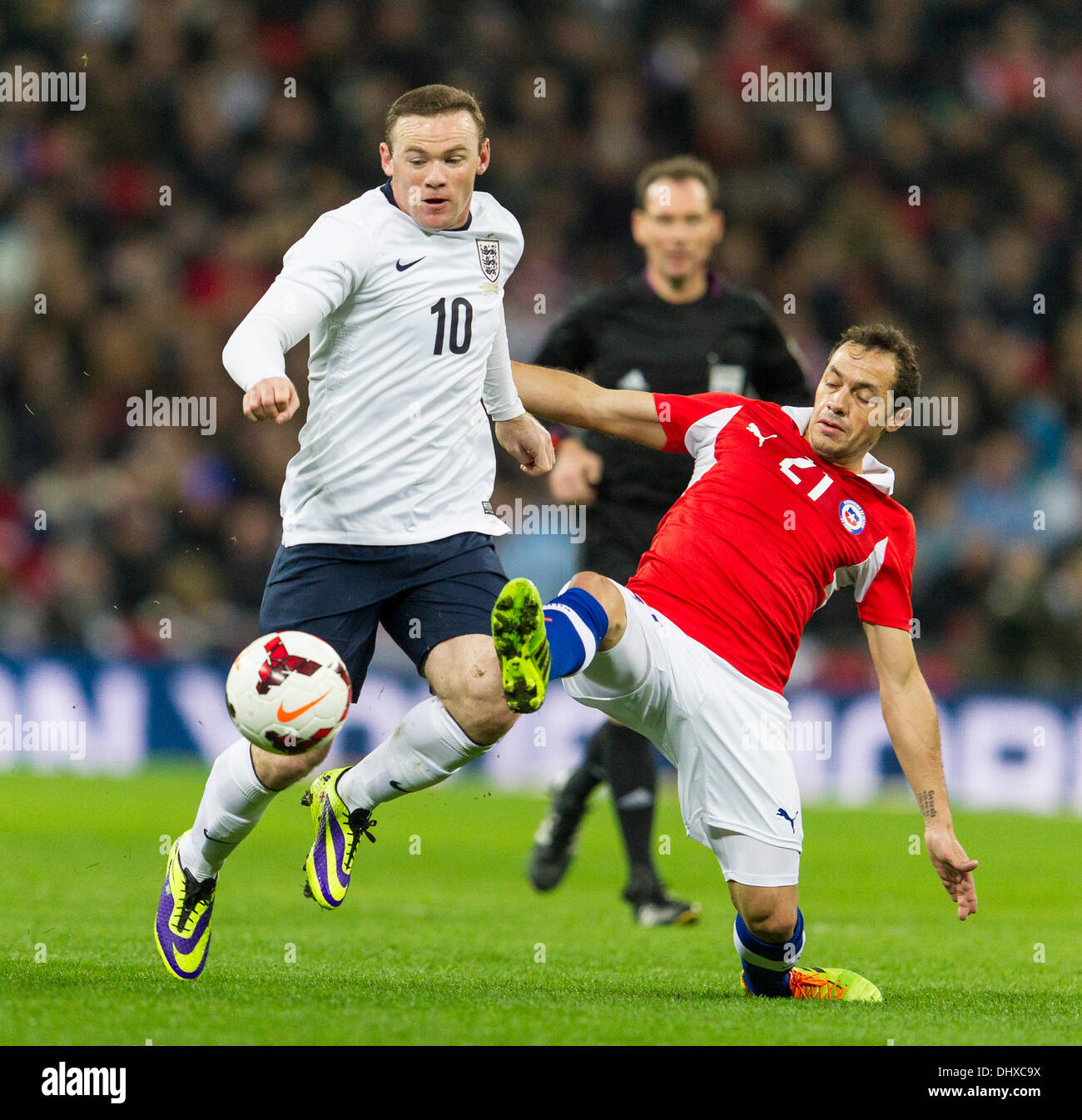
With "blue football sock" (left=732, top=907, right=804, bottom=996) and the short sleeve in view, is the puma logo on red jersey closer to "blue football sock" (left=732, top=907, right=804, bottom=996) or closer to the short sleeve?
the short sleeve

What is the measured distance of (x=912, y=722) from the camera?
4695 mm

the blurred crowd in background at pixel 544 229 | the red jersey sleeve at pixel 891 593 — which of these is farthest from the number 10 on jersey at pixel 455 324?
the blurred crowd in background at pixel 544 229

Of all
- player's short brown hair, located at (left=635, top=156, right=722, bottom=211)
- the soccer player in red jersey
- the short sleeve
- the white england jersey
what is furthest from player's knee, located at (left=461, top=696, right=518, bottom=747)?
player's short brown hair, located at (left=635, top=156, right=722, bottom=211)

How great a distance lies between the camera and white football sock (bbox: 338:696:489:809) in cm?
463

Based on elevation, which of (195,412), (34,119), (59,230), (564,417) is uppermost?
(34,119)

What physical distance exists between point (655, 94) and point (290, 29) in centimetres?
339

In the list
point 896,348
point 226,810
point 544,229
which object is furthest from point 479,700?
point 544,229

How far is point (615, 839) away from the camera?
10.2 m

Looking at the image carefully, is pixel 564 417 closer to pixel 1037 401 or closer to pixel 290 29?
pixel 1037 401

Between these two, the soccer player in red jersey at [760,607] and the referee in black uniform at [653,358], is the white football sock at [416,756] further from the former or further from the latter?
the referee in black uniform at [653,358]

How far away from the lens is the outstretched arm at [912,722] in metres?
4.56

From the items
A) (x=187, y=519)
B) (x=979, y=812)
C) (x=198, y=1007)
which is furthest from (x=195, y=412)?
(x=198, y=1007)

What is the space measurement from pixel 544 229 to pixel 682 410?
9500mm

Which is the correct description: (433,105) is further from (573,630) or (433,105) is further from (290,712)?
(290,712)
